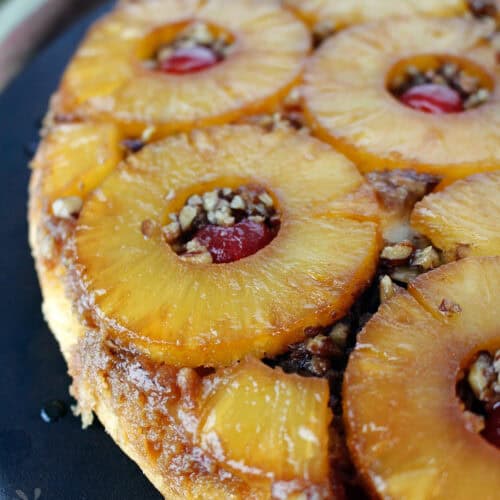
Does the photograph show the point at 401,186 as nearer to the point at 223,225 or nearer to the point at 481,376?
the point at 223,225

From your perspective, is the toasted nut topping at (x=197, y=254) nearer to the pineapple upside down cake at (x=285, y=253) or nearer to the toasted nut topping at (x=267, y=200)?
the pineapple upside down cake at (x=285, y=253)

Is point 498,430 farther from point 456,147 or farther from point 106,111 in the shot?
point 106,111

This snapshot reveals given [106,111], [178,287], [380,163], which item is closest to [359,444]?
[178,287]

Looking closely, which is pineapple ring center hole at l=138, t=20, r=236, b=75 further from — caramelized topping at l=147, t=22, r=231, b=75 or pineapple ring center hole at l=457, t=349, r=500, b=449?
pineapple ring center hole at l=457, t=349, r=500, b=449

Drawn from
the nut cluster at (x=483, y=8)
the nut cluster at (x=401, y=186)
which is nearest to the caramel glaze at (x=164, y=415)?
the nut cluster at (x=401, y=186)

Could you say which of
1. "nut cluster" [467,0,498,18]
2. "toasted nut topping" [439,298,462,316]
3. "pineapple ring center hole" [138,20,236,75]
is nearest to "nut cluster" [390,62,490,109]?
"nut cluster" [467,0,498,18]

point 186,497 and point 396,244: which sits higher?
point 396,244

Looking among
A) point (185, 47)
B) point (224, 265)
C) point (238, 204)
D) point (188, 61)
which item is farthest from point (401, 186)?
point (185, 47)
